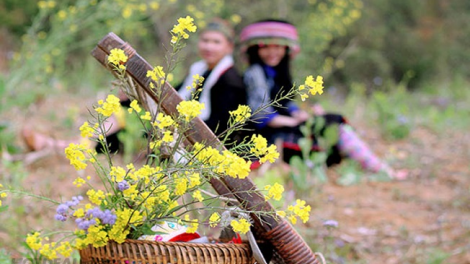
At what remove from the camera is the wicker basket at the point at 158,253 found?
1.20 meters

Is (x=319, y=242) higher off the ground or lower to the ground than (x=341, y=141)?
lower

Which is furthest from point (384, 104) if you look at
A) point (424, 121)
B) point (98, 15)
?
point (98, 15)

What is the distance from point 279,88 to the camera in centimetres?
393

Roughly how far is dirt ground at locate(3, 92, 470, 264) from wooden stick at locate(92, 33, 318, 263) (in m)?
0.76

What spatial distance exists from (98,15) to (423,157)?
9.62 feet

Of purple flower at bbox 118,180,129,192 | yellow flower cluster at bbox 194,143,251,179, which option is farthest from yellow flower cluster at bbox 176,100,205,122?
purple flower at bbox 118,180,129,192

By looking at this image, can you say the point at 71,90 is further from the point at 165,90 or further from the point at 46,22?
→ the point at 165,90

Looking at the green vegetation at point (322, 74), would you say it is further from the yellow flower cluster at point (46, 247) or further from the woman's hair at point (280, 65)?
the woman's hair at point (280, 65)

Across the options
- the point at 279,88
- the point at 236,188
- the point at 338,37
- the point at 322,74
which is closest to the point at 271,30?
the point at 279,88

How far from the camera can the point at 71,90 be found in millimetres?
6410

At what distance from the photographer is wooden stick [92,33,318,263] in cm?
131

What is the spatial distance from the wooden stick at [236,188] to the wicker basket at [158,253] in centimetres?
13

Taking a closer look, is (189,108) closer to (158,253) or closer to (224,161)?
(224,161)

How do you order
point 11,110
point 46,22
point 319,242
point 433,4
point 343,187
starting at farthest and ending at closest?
1. point 433,4
2. point 46,22
3. point 11,110
4. point 343,187
5. point 319,242
